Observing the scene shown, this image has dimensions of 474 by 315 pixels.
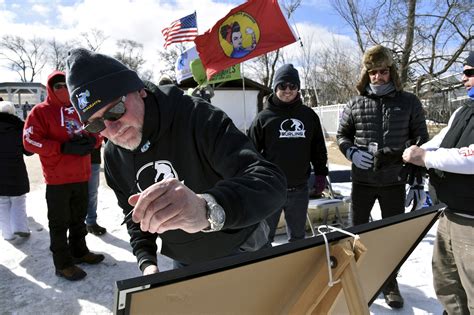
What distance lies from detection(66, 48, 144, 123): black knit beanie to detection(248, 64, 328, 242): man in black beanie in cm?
216

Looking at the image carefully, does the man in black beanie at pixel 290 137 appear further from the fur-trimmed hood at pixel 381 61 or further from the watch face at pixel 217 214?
the watch face at pixel 217 214

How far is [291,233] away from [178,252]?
203 centimetres

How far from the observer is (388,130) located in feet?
9.73

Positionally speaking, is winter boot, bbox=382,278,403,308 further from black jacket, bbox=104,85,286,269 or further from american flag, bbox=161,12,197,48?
american flag, bbox=161,12,197,48

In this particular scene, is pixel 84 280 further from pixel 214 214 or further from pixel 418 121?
pixel 418 121

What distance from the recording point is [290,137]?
3512 mm

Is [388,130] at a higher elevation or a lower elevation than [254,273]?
higher

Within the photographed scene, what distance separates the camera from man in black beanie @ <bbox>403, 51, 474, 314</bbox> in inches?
83.4

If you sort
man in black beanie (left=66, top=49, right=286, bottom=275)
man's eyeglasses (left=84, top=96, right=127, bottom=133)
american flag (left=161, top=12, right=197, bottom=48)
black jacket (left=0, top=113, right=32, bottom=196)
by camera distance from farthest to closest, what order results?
american flag (left=161, top=12, right=197, bottom=48)
black jacket (left=0, top=113, right=32, bottom=196)
man's eyeglasses (left=84, top=96, right=127, bottom=133)
man in black beanie (left=66, top=49, right=286, bottom=275)

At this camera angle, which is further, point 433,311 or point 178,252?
point 433,311

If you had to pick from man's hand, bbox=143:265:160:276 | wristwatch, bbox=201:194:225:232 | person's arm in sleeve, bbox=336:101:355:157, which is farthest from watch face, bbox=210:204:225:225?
person's arm in sleeve, bbox=336:101:355:157

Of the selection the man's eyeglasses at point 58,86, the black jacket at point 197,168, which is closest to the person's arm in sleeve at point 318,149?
the black jacket at point 197,168

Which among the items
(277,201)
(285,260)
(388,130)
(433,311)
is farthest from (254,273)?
(433,311)

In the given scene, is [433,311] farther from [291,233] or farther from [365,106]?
[365,106]
